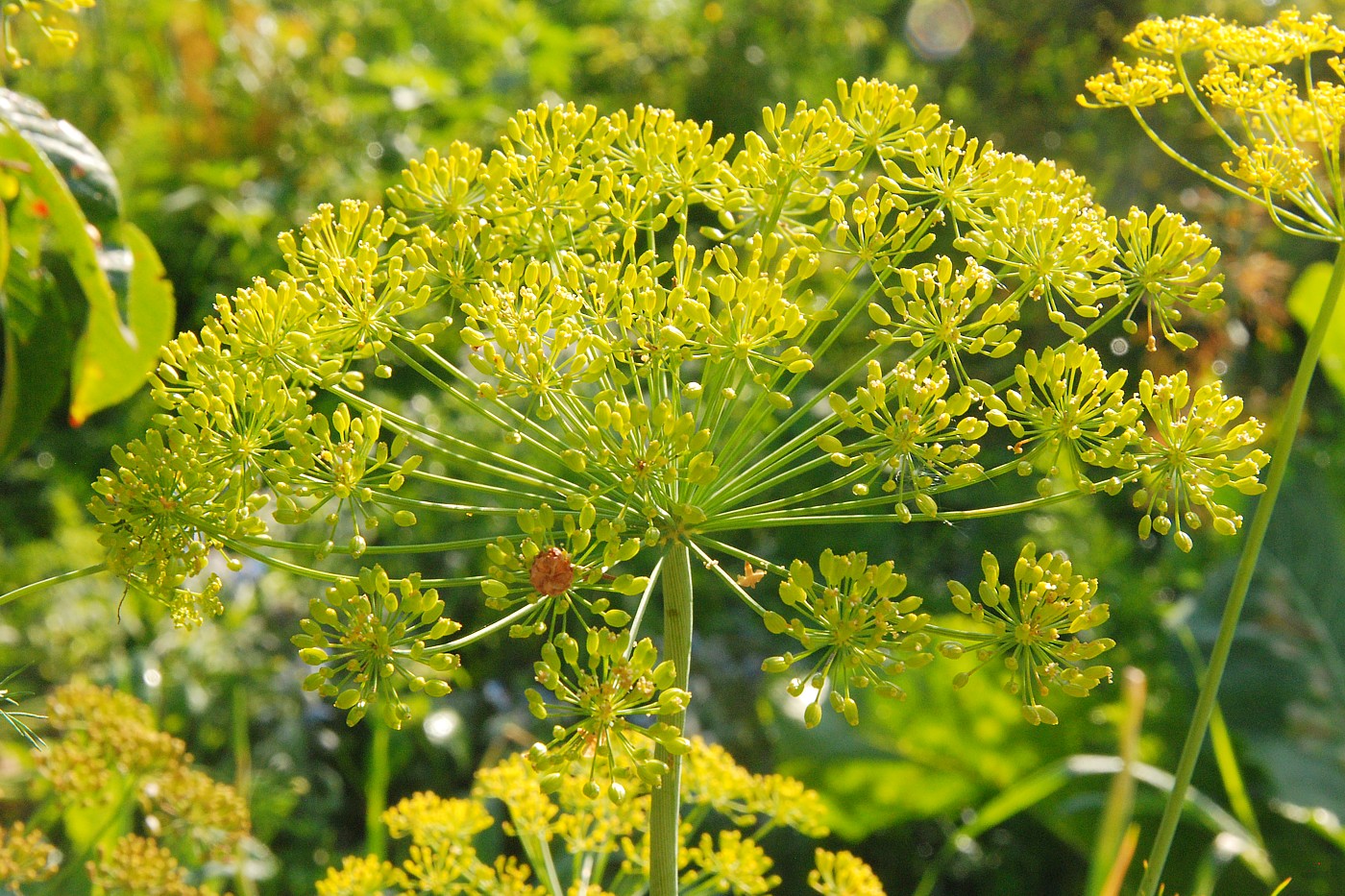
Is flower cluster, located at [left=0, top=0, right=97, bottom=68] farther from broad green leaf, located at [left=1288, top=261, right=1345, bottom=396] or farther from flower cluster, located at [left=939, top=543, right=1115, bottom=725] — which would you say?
broad green leaf, located at [left=1288, top=261, right=1345, bottom=396]

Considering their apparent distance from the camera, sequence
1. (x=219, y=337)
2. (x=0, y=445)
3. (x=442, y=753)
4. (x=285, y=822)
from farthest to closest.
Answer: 1. (x=442, y=753)
2. (x=285, y=822)
3. (x=219, y=337)
4. (x=0, y=445)

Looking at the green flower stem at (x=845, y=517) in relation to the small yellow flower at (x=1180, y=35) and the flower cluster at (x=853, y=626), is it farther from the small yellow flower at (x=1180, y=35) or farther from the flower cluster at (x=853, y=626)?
the small yellow flower at (x=1180, y=35)

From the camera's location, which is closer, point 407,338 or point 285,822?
point 407,338

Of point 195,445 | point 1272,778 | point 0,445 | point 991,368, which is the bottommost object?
point 1272,778

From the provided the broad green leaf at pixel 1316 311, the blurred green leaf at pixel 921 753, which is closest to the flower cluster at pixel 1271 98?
the blurred green leaf at pixel 921 753

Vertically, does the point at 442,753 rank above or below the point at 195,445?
below

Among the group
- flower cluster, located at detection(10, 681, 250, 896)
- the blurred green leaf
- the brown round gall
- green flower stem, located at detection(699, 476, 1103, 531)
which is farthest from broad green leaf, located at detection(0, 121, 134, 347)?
the blurred green leaf

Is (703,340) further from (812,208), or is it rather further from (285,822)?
(285,822)

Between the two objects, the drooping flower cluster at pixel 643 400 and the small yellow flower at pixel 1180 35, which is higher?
the small yellow flower at pixel 1180 35

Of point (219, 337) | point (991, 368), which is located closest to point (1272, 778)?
point (991, 368)
